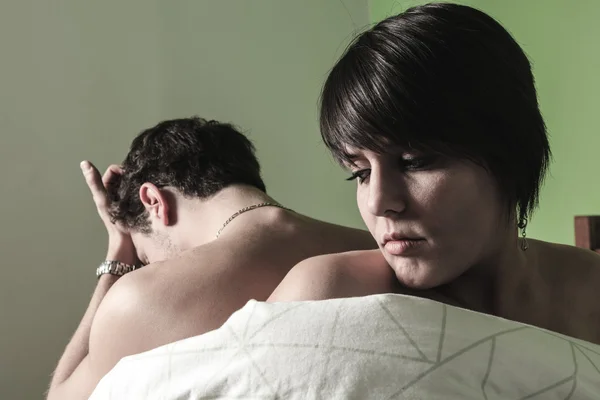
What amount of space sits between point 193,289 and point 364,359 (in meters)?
0.43

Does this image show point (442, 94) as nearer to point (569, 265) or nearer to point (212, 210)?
point (569, 265)

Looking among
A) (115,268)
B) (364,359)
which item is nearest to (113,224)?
(115,268)

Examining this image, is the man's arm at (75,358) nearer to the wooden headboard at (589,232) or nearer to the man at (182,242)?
the man at (182,242)

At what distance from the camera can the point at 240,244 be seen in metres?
0.98

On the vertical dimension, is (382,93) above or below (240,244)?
above

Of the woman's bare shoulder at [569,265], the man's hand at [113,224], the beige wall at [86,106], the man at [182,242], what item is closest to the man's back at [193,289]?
the man at [182,242]

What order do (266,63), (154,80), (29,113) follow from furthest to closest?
(266,63) < (154,80) < (29,113)

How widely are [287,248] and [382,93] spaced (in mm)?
354

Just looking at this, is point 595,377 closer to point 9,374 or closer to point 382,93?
point 382,93

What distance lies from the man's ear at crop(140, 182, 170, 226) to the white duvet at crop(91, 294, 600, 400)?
2.14 ft

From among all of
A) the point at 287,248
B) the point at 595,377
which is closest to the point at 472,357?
the point at 595,377

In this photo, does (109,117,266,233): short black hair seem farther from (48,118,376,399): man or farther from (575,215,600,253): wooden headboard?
(575,215,600,253): wooden headboard

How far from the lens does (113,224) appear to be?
1.39 m

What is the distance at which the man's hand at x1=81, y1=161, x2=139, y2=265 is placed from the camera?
139cm
